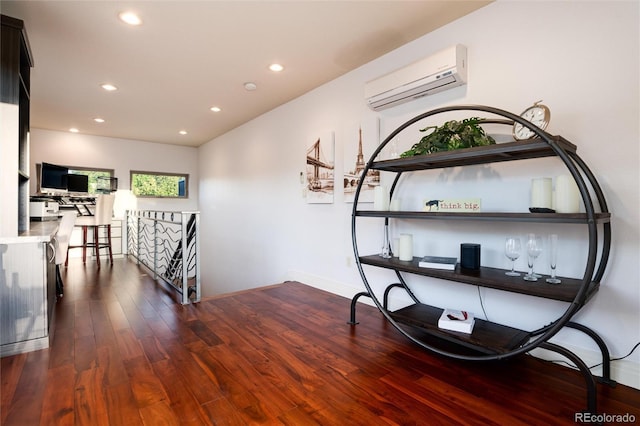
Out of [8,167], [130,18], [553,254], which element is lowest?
[553,254]

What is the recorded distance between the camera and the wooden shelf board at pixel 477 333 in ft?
6.13

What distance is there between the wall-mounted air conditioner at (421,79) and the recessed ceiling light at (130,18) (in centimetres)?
194

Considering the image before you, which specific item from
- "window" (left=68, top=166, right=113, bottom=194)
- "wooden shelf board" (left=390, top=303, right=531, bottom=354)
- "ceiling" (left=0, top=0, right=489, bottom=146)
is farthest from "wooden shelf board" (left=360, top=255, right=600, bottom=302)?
"window" (left=68, top=166, right=113, bottom=194)

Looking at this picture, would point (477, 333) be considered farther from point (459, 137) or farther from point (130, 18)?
point (130, 18)

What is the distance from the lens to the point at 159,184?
23.0 feet

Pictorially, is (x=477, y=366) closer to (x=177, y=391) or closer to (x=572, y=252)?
(x=572, y=252)

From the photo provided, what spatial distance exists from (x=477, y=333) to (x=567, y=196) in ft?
3.21

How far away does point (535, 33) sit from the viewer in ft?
6.86

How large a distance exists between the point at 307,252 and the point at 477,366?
7.69 ft

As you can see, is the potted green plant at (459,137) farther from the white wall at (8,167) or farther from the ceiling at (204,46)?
the white wall at (8,167)

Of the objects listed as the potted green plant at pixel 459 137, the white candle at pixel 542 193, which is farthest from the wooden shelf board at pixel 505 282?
the potted green plant at pixel 459 137

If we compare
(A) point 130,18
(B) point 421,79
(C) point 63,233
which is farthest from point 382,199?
(C) point 63,233

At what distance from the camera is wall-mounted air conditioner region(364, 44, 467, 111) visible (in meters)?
2.37

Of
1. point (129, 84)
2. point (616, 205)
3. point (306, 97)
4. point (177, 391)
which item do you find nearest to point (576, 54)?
point (616, 205)
